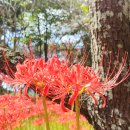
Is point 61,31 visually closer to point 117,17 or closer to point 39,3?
point 39,3

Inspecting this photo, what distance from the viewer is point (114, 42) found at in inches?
75.1

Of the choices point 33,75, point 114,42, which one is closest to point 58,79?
point 33,75

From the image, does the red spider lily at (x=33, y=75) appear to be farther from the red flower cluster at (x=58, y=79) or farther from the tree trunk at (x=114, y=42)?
the tree trunk at (x=114, y=42)

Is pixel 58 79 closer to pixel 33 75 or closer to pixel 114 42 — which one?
pixel 33 75

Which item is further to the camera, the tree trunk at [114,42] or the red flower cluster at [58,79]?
the tree trunk at [114,42]

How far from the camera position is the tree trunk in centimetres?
189

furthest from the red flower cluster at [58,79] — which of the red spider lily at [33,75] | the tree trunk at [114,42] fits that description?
the tree trunk at [114,42]

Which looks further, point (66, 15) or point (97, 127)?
point (66, 15)

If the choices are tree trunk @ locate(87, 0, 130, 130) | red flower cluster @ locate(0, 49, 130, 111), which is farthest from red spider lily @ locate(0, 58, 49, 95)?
tree trunk @ locate(87, 0, 130, 130)

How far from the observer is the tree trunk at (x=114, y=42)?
189 centimetres

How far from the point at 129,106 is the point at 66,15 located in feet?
38.9

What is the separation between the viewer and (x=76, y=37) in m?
11.6

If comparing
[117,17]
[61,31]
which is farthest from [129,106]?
[61,31]

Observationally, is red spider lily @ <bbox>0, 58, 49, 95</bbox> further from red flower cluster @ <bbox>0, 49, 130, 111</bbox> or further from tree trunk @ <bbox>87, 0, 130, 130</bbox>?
tree trunk @ <bbox>87, 0, 130, 130</bbox>
